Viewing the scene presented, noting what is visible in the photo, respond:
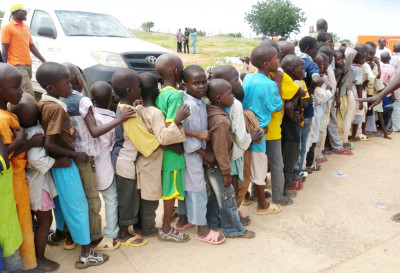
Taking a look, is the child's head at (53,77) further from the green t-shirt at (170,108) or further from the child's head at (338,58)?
the child's head at (338,58)

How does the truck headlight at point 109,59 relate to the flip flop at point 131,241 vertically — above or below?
above

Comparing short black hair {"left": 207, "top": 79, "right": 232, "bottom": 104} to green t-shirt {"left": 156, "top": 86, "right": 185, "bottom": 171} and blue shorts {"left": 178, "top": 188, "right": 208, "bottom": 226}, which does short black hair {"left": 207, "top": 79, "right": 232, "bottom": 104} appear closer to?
green t-shirt {"left": 156, "top": 86, "right": 185, "bottom": 171}

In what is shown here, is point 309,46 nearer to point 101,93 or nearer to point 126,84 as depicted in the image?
point 126,84

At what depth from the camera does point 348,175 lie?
470 cm

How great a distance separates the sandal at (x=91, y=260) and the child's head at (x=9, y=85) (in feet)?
4.30

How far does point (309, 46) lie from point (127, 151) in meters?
2.89

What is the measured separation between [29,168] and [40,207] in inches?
11.8

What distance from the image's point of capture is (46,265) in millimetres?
2635

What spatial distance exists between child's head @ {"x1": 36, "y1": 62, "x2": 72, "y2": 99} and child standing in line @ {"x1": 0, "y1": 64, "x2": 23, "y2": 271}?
219 mm

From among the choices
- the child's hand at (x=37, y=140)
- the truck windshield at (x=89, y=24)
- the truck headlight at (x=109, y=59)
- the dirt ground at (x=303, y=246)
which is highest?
the truck windshield at (x=89, y=24)

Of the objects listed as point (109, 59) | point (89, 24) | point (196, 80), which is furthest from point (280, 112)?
point (89, 24)

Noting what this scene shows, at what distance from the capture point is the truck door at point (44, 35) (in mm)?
5988

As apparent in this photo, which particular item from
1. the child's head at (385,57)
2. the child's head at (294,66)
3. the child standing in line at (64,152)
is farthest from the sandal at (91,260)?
the child's head at (385,57)

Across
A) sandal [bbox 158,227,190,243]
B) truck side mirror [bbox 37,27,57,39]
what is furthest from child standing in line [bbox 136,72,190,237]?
truck side mirror [bbox 37,27,57,39]
